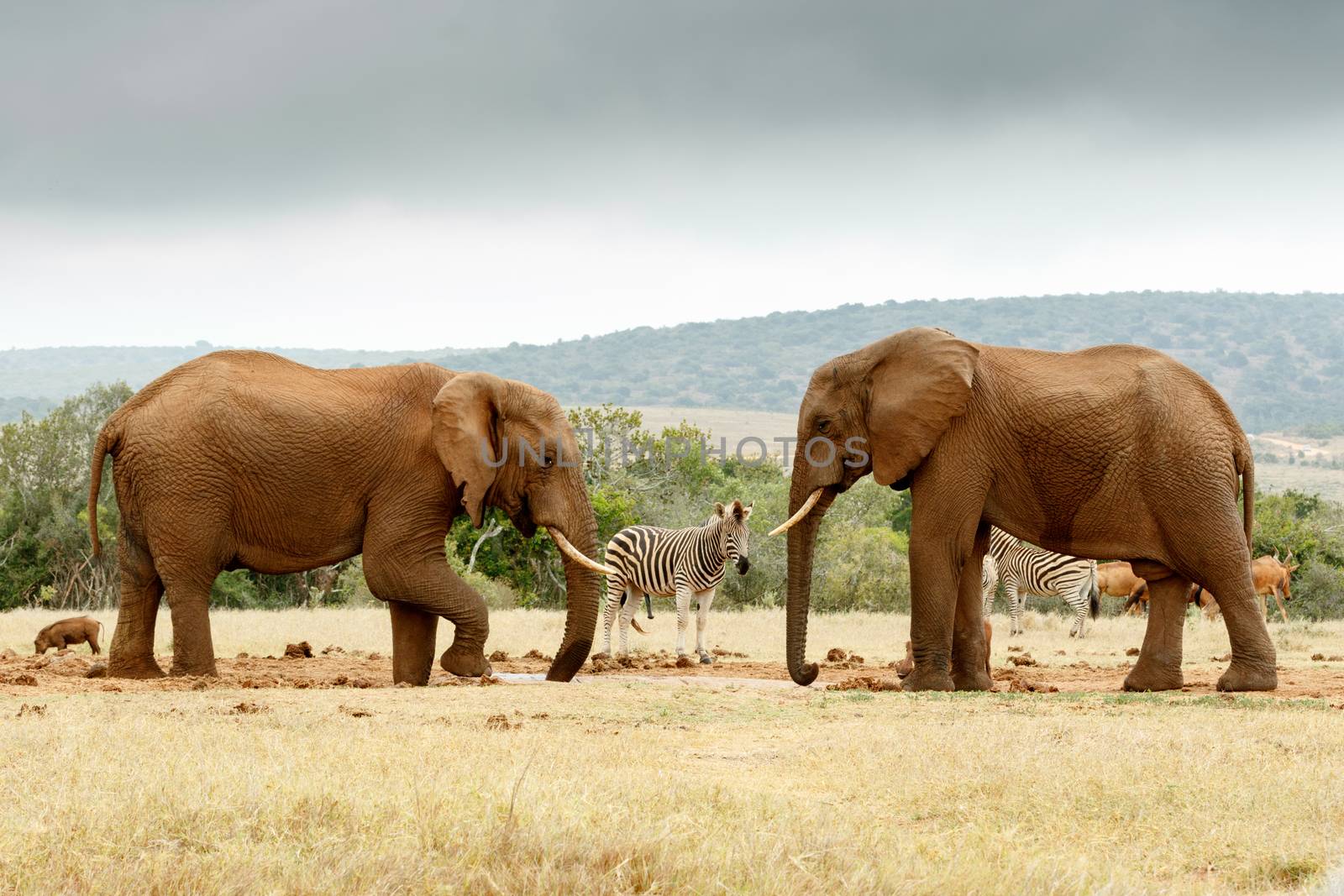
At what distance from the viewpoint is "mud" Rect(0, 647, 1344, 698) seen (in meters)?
12.6

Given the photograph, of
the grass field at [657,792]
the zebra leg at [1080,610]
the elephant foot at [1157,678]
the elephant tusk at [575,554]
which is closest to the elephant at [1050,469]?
the elephant foot at [1157,678]

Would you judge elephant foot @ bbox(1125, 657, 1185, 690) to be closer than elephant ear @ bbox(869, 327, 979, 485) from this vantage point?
No

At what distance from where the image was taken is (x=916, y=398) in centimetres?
1263

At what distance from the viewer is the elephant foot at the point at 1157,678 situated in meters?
13.0

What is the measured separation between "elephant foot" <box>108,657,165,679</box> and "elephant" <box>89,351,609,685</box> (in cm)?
2

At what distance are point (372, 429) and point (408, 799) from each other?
676 centimetres

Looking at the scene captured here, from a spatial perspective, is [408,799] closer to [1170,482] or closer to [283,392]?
[283,392]

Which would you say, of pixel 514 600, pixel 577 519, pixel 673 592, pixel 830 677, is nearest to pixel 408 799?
pixel 577 519

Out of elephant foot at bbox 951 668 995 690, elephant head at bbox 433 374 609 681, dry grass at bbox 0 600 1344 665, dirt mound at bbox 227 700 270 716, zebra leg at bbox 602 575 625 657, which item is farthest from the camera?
dry grass at bbox 0 600 1344 665

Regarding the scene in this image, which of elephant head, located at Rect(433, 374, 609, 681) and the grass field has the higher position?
elephant head, located at Rect(433, 374, 609, 681)

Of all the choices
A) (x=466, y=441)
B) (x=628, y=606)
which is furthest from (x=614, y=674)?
(x=466, y=441)

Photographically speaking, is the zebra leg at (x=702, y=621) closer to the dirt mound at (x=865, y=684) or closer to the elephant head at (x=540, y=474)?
the dirt mound at (x=865, y=684)

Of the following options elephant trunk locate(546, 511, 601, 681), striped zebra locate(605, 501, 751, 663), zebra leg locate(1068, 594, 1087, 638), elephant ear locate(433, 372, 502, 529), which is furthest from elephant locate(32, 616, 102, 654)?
zebra leg locate(1068, 594, 1087, 638)

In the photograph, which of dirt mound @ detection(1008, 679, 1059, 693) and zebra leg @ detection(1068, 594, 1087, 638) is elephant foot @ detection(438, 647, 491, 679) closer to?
dirt mound @ detection(1008, 679, 1059, 693)
